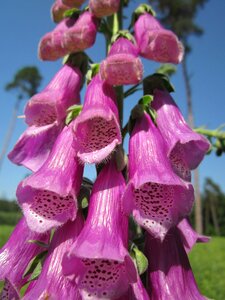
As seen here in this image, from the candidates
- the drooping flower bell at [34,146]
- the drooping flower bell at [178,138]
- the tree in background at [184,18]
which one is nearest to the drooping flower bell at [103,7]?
the drooping flower bell at [178,138]

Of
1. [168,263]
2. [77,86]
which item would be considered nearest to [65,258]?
[168,263]

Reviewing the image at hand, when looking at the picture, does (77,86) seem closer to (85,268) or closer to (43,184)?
(43,184)

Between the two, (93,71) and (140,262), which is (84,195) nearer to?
(140,262)

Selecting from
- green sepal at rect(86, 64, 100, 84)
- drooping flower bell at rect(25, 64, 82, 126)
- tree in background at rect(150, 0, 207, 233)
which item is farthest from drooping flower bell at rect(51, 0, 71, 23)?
tree in background at rect(150, 0, 207, 233)

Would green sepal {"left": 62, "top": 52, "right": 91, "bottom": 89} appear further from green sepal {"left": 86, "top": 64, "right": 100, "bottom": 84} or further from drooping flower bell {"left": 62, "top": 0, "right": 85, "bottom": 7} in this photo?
drooping flower bell {"left": 62, "top": 0, "right": 85, "bottom": 7}

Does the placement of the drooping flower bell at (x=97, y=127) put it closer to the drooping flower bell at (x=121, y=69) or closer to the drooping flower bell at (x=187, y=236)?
the drooping flower bell at (x=121, y=69)

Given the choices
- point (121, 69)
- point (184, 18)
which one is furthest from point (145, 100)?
point (184, 18)
